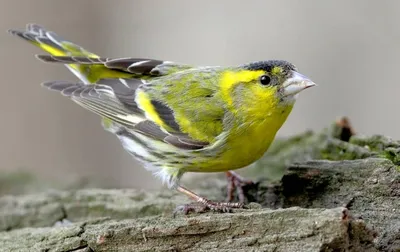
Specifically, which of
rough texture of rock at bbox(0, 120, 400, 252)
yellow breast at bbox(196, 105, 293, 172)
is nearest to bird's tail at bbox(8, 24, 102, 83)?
rough texture of rock at bbox(0, 120, 400, 252)

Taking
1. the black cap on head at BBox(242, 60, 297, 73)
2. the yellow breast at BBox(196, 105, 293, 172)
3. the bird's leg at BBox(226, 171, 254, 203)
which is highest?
the black cap on head at BBox(242, 60, 297, 73)

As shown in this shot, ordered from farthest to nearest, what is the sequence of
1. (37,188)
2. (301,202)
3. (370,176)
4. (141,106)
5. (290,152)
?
(37,188) → (290,152) → (141,106) → (301,202) → (370,176)

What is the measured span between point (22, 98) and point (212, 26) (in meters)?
2.17

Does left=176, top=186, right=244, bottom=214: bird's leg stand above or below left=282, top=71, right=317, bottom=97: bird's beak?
below

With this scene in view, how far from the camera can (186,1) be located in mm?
7379

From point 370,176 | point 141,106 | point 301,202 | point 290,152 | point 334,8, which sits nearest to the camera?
point 370,176

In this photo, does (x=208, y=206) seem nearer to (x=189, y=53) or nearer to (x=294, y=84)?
(x=294, y=84)

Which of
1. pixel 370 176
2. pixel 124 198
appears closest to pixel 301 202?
pixel 370 176

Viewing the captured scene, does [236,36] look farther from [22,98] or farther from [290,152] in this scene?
[290,152]

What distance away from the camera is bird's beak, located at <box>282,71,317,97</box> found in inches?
105

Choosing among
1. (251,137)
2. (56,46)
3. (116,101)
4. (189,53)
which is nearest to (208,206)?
(251,137)

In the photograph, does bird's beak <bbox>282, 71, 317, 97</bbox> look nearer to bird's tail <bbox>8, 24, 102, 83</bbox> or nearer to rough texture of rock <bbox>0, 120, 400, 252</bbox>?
rough texture of rock <bbox>0, 120, 400, 252</bbox>

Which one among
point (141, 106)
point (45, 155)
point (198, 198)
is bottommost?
point (45, 155)

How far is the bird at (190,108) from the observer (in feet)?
9.12
